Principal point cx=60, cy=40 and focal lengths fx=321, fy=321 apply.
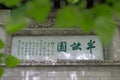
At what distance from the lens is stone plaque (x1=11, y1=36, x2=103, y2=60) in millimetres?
5789

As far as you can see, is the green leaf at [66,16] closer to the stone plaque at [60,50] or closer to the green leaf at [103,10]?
the green leaf at [103,10]

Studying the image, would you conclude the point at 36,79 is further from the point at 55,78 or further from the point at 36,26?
the point at 36,26

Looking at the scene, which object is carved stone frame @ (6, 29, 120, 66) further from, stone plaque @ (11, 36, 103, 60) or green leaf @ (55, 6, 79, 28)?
green leaf @ (55, 6, 79, 28)

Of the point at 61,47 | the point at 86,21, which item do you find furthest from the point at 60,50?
the point at 86,21

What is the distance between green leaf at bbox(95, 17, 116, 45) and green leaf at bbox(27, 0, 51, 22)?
0.21m

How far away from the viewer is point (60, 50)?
18.9 ft

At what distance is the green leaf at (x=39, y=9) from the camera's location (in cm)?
130

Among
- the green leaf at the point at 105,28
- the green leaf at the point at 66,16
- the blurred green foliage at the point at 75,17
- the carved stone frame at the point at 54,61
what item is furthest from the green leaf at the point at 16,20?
the carved stone frame at the point at 54,61

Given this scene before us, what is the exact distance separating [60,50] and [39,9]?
447 centimetres

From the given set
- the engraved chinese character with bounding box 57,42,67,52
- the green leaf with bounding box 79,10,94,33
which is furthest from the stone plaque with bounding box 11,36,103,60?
the green leaf with bounding box 79,10,94,33

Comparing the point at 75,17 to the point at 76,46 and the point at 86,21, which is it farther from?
the point at 76,46

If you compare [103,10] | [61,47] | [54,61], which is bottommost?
[54,61]

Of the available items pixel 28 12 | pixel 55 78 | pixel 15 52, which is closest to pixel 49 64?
pixel 55 78

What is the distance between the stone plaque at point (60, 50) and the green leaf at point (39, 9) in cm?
445
